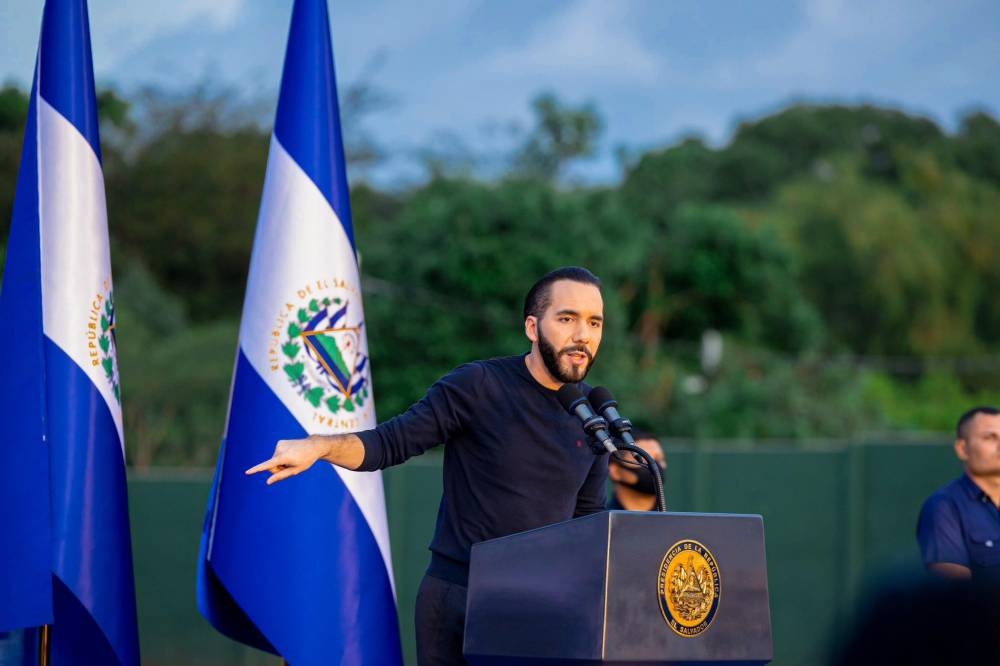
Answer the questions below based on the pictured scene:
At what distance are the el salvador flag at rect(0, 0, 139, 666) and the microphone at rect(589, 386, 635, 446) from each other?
6.33 ft

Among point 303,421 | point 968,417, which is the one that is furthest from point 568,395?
point 968,417

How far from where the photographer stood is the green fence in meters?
10.3

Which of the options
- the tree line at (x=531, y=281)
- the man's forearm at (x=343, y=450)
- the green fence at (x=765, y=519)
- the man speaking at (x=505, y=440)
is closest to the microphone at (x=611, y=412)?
the man speaking at (x=505, y=440)

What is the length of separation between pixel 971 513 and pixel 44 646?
137 inches

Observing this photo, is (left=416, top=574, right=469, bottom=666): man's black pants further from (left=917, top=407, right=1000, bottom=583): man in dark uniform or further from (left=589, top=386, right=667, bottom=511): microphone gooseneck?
(left=917, top=407, right=1000, bottom=583): man in dark uniform

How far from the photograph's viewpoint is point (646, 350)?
63.8 ft

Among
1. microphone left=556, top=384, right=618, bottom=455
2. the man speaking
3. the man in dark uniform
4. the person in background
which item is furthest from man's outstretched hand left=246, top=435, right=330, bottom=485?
the man in dark uniform

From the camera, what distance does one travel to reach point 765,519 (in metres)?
11.0

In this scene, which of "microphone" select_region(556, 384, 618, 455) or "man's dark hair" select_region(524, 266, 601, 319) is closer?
"microphone" select_region(556, 384, 618, 455)

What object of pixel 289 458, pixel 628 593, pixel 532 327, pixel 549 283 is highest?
pixel 549 283

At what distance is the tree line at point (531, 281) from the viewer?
16.2 metres

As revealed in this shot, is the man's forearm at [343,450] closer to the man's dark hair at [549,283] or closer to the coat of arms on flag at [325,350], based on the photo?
the man's dark hair at [549,283]

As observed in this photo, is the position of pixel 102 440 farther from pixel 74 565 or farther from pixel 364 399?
pixel 364 399

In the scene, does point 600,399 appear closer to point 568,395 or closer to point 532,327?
point 568,395
